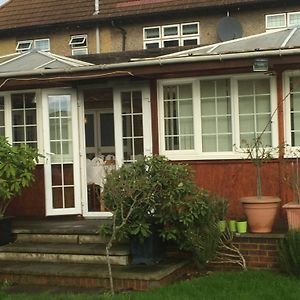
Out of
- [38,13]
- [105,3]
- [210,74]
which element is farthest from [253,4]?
[210,74]

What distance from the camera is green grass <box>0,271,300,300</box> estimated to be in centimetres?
604

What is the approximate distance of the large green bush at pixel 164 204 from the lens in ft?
22.4

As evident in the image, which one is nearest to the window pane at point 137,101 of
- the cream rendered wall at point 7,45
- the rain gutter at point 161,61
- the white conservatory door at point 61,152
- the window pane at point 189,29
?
the rain gutter at point 161,61

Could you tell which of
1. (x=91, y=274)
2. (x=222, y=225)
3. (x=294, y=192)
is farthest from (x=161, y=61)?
(x=91, y=274)

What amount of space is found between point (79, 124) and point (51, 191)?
1.25 meters

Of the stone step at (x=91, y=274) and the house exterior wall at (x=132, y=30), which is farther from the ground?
the house exterior wall at (x=132, y=30)

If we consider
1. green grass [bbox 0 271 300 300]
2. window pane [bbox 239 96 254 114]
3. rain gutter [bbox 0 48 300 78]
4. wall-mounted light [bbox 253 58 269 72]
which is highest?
rain gutter [bbox 0 48 300 78]

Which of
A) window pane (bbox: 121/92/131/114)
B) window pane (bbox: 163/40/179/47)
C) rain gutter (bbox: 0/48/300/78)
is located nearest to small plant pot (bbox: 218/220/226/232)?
rain gutter (bbox: 0/48/300/78)

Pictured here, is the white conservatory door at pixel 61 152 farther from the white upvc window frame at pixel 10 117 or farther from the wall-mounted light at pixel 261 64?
the wall-mounted light at pixel 261 64

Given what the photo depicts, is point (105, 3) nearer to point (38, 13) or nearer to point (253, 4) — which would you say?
point (38, 13)

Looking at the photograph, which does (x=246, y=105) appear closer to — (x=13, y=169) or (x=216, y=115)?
(x=216, y=115)

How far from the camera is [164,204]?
275 inches

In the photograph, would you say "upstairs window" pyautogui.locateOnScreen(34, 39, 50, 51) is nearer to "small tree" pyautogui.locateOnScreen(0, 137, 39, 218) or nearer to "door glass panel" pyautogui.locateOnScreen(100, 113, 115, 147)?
"door glass panel" pyautogui.locateOnScreen(100, 113, 115, 147)

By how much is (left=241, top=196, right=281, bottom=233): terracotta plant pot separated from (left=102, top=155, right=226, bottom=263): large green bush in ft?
1.81
